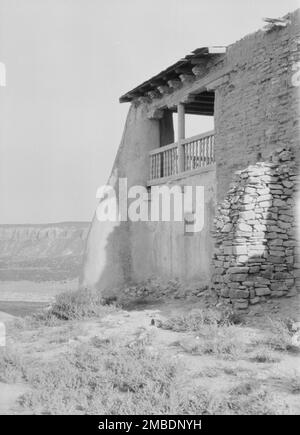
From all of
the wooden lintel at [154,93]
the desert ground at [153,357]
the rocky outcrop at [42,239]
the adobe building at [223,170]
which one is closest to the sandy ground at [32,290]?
the adobe building at [223,170]

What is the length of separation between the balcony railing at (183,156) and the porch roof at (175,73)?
1.56m

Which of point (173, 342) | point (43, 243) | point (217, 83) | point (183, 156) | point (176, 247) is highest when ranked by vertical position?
point (217, 83)

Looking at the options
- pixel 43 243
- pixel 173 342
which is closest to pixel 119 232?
pixel 173 342

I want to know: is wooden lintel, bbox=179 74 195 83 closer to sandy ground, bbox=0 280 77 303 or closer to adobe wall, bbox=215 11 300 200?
adobe wall, bbox=215 11 300 200

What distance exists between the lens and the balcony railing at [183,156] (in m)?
13.2

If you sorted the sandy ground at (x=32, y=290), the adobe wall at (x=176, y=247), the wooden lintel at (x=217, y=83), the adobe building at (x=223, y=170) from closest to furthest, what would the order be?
the adobe building at (x=223, y=170), the wooden lintel at (x=217, y=83), the adobe wall at (x=176, y=247), the sandy ground at (x=32, y=290)

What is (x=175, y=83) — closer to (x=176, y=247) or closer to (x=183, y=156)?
(x=183, y=156)

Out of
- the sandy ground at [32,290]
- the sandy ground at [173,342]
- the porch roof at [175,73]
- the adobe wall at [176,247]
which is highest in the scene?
the porch roof at [175,73]

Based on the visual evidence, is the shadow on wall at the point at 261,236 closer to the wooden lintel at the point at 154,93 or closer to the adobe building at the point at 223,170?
the adobe building at the point at 223,170

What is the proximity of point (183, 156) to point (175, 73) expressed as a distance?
206cm

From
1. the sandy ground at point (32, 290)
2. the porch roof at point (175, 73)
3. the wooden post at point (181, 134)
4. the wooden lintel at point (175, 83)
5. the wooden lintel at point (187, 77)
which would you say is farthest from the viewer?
the sandy ground at point (32, 290)

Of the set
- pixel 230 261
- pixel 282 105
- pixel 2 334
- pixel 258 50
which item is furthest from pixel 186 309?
pixel 258 50

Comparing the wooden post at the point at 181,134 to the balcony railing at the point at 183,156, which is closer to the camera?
the balcony railing at the point at 183,156

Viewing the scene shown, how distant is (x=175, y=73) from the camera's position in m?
13.6
